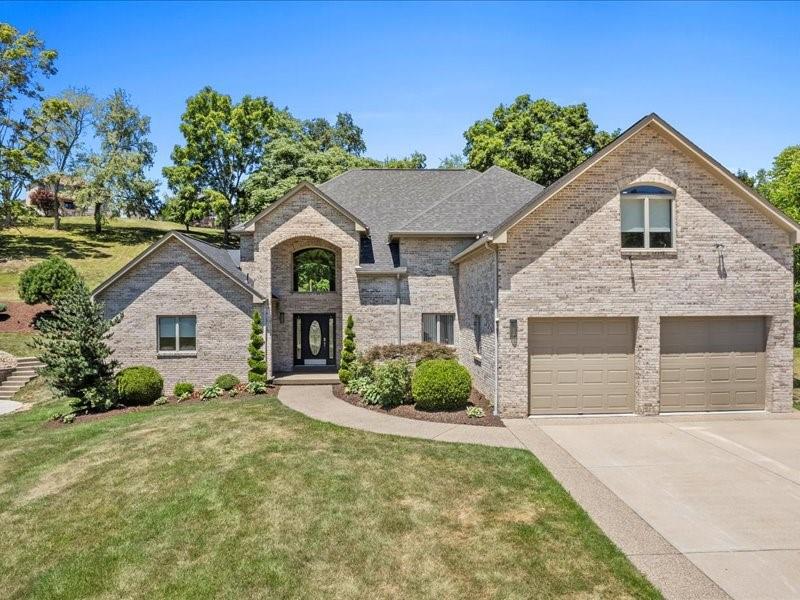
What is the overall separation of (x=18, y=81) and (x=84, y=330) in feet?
110

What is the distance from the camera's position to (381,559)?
660 cm

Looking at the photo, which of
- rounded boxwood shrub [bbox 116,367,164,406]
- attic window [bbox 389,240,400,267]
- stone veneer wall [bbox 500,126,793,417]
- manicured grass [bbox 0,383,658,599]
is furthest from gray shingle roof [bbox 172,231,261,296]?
stone veneer wall [bbox 500,126,793,417]

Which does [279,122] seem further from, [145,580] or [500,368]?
[145,580]

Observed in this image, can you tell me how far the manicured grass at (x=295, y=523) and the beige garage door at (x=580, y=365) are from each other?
12.4 feet

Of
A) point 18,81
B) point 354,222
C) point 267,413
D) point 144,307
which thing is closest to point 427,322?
point 354,222

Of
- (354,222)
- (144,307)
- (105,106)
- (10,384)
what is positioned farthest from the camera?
(105,106)

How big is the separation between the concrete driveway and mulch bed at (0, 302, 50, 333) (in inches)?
1072

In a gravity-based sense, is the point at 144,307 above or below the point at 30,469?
above

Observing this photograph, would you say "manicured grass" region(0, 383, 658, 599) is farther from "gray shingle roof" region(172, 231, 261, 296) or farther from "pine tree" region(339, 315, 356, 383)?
"gray shingle roof" region(172, 231, 261, 296)

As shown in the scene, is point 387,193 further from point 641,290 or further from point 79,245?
point 79,245

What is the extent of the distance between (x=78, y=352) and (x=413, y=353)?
1031 cm

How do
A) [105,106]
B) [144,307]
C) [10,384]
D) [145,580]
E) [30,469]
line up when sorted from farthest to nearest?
[105,106], [10,384], [144,307], [30,469], [145,580]

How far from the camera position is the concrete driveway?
6.23 m

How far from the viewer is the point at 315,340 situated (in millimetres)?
22047
